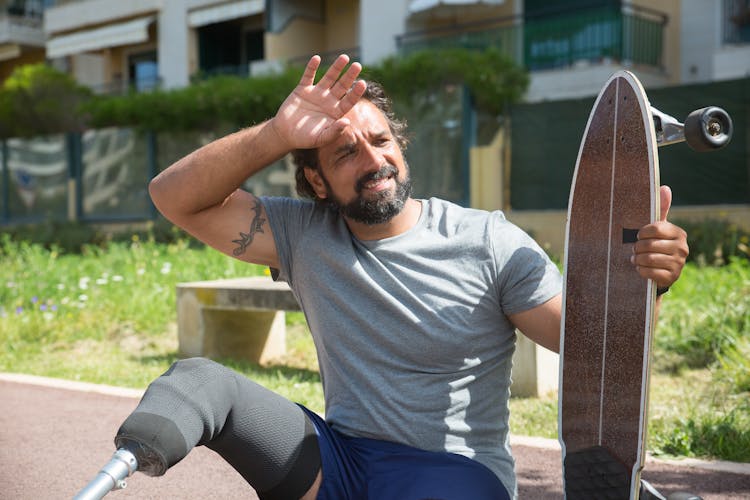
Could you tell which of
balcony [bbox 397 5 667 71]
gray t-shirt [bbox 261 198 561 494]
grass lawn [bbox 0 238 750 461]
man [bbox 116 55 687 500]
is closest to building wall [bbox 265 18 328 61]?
balcony [bbox 397 5 667 71]

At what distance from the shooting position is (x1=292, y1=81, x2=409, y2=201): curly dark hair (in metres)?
2.65

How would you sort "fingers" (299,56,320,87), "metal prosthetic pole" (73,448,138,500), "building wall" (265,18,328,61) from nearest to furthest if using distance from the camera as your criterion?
"metal prosthetic pole" (73,448,138,500)
"fingers" (299,56,320,87)
"building wall" (265,18,328,61)

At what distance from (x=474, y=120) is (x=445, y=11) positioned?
562 centimetres

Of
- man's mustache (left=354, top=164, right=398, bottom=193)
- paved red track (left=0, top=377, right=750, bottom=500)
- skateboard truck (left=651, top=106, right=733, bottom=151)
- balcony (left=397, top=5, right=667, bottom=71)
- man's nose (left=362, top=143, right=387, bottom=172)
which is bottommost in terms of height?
paved red track (left=0, top=377, right=750, bottom=500)

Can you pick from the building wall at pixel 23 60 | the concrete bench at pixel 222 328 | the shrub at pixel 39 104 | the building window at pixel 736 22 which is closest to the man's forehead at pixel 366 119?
the concrete bench at pixel 222 328

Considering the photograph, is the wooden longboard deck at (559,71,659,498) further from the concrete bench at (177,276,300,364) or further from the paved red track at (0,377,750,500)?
the concrete bench at (177,276,300,364)

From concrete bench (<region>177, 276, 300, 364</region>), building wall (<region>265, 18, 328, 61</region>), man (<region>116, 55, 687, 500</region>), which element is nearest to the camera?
man (<region>116, 55, 687, 500</region>)

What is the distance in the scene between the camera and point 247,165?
99.4 inches

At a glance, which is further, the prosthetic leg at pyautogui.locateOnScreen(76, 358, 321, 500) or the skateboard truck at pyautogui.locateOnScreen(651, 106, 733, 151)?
the skateboard truck at pyautogui.locateOnScreen(651, 106, 733, 151)

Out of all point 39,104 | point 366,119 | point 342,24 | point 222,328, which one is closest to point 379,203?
point 366,119

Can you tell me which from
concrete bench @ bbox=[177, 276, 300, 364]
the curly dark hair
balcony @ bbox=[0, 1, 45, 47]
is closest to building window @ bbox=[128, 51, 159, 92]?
balcony @ bbox=[0, 1, 45, 47]

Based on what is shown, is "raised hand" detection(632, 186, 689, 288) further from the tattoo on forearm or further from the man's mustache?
the tattoo on forearm

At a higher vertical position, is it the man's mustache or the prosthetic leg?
the man's mustache

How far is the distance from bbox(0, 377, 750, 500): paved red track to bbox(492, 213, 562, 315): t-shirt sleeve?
4.33ft
